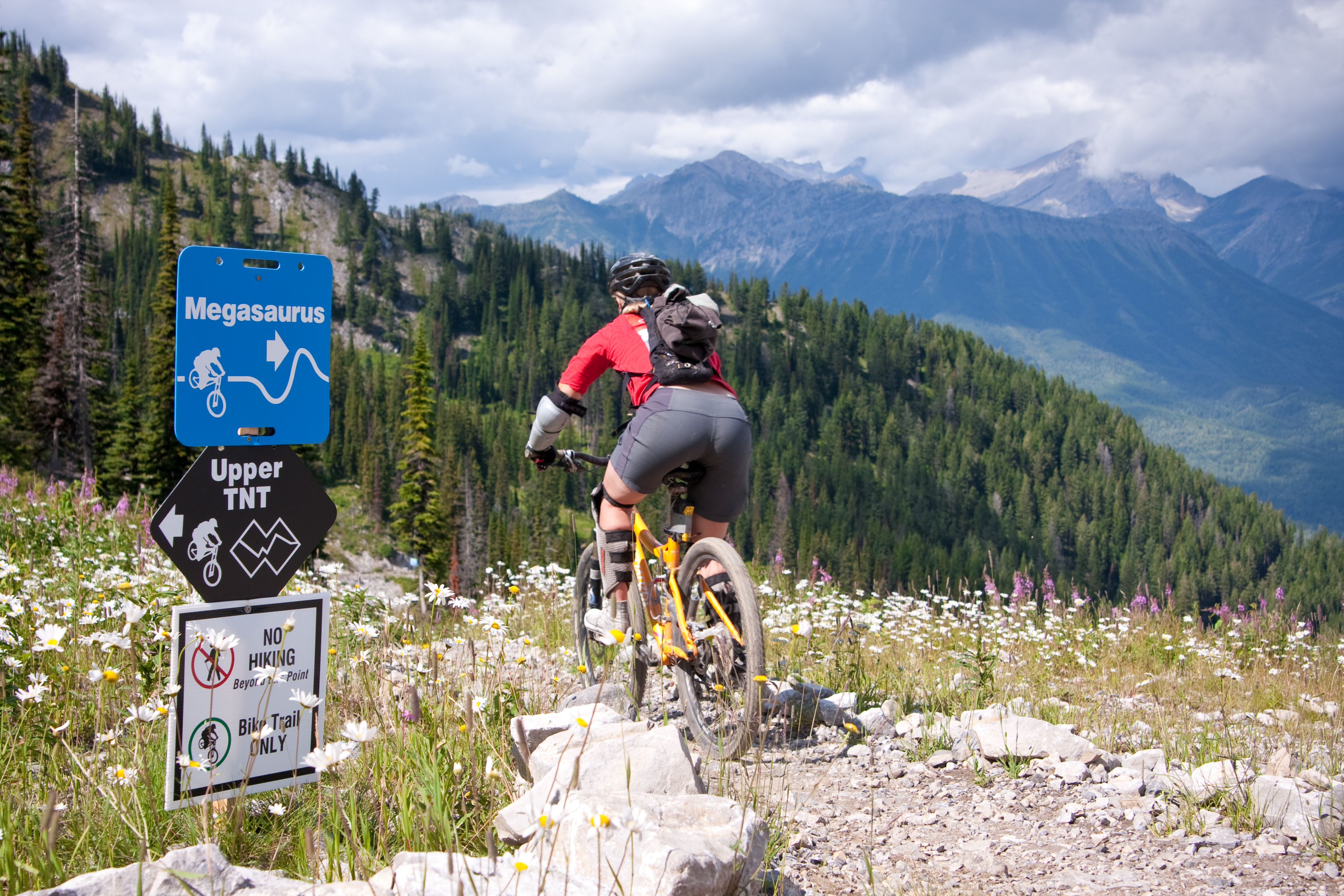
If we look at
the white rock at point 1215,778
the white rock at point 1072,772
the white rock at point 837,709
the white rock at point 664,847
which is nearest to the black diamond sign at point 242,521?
the white rock at point 664,847

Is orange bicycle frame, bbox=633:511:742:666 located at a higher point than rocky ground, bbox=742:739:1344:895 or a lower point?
higher

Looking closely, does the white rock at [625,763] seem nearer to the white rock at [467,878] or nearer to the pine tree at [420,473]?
the white rock at [467,878]

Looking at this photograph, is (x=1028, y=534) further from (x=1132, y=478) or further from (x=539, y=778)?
(x=539, y=778)

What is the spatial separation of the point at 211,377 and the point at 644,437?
229cm

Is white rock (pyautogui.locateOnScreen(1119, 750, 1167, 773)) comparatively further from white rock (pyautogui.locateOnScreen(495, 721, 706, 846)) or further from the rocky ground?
white rock (pyautogui.locateOnScreen(495, 721, 706, 846))

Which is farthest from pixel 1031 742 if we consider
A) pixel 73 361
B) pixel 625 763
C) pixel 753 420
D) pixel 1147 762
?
pixel 753 420

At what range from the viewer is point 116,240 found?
156125 millimetres

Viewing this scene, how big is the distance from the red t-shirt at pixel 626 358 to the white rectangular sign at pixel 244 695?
2.36 m

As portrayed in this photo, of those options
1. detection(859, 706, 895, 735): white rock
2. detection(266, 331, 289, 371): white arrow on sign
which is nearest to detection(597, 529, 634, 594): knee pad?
detection(859, 706, 895, 735): white rock

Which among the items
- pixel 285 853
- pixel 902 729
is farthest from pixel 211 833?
pixel 902 729

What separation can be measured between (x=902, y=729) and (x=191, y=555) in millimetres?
4082

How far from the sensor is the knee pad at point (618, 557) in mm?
5180

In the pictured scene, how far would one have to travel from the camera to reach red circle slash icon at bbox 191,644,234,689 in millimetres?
2867

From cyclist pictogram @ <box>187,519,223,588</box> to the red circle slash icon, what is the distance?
24cm
